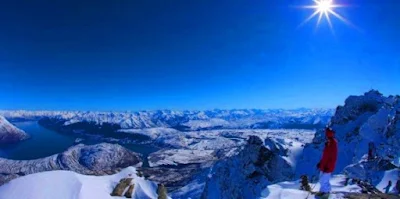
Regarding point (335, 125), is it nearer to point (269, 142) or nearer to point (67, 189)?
point (269, 142)

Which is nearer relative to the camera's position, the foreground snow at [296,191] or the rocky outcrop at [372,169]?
the foreground snow at [296,191]

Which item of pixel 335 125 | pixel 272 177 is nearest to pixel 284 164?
pixel 272 177

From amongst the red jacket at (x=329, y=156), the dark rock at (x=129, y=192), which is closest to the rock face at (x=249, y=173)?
the dark rock at (x=129, y=192)

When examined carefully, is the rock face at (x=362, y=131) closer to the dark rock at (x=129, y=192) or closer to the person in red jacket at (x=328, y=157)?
the dark rock at (x=129, y=192)

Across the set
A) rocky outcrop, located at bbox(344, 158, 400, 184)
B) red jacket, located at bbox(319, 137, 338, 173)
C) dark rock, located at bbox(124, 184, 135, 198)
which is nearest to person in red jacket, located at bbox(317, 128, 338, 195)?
red jacket, located at bbox(319, 137, 338, 173)

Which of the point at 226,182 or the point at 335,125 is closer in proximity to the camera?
the point at 226,182

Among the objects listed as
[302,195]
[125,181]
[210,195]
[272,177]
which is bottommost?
[210,195]
